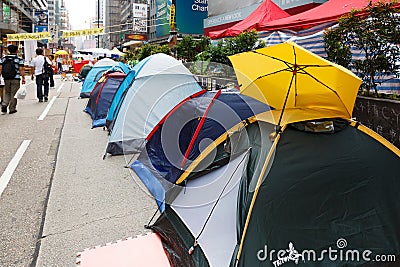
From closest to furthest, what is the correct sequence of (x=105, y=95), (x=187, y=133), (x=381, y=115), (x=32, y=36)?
1. (x=381, y=115)
2. (x=187, y=133)
3. (x=105, y=95)
4. (x=32, y=36)

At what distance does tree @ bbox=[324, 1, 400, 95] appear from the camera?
12.9 ft

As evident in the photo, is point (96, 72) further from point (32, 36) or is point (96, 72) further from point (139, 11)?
point (139, 11)

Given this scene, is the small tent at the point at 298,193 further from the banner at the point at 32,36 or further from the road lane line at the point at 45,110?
the banner at the point at 32,36

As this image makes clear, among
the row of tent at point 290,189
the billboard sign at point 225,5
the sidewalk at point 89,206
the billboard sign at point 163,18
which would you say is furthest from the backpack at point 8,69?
the billboard sign at point 163,18

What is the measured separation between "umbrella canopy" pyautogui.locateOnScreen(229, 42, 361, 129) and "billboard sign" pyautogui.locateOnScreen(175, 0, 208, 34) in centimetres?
2726

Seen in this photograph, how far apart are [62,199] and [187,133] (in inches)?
70.1

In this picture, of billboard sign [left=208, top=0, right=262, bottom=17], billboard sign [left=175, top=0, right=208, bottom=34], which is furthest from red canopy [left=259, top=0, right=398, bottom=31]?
billboard sign [left=175, top=0, right=208, bottom=34]

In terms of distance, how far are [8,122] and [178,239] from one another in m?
7.54

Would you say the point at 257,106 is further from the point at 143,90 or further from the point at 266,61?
the point at 143,90

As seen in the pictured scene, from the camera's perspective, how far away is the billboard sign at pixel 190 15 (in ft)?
94.0

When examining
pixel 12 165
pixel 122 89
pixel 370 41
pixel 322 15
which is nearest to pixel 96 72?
pixel 122 89

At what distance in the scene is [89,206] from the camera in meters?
4.20

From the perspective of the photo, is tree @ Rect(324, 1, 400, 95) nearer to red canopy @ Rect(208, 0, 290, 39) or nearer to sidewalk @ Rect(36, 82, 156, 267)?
sidewalk @ Rect(36, 82, 156, 267)

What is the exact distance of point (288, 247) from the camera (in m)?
2.54
